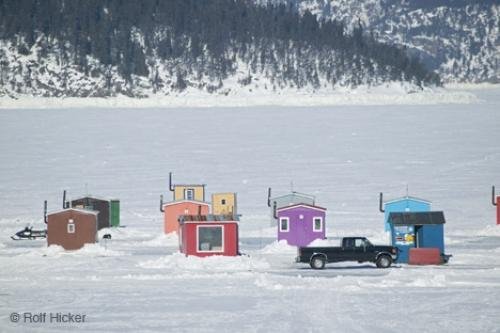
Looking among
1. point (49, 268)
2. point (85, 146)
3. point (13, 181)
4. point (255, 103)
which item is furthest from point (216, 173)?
point (255, 103)

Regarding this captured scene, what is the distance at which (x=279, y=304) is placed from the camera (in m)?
26.1

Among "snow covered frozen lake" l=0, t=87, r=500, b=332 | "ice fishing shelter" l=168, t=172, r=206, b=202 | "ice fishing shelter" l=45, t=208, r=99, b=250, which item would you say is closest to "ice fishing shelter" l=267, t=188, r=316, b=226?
"snow covered frozen lake" l=0, t=87, r=500, b=332

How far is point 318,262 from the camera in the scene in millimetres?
34594

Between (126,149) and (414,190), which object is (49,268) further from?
(126,149)

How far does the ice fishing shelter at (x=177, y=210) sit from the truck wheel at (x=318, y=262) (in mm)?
15529

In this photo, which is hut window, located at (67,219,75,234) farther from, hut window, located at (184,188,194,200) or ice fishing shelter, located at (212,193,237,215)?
hut window, located at (184,188,194,200)

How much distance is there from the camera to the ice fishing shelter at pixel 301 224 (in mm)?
44875

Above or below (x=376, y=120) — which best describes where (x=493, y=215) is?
below

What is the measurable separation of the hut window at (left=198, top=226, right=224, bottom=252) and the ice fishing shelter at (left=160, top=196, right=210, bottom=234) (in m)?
11.8

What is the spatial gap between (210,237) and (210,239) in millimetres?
79

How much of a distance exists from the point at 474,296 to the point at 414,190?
144 feet

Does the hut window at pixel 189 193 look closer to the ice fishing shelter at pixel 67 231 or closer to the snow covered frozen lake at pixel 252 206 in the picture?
the snow covered frozen lake at pixel 252 206

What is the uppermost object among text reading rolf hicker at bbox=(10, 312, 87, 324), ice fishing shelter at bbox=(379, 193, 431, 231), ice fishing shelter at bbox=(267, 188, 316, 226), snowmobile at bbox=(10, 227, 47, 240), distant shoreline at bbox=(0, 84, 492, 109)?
distant shoreline at bbox=(0, 84, 492, 109)

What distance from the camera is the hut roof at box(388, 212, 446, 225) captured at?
37.9m
